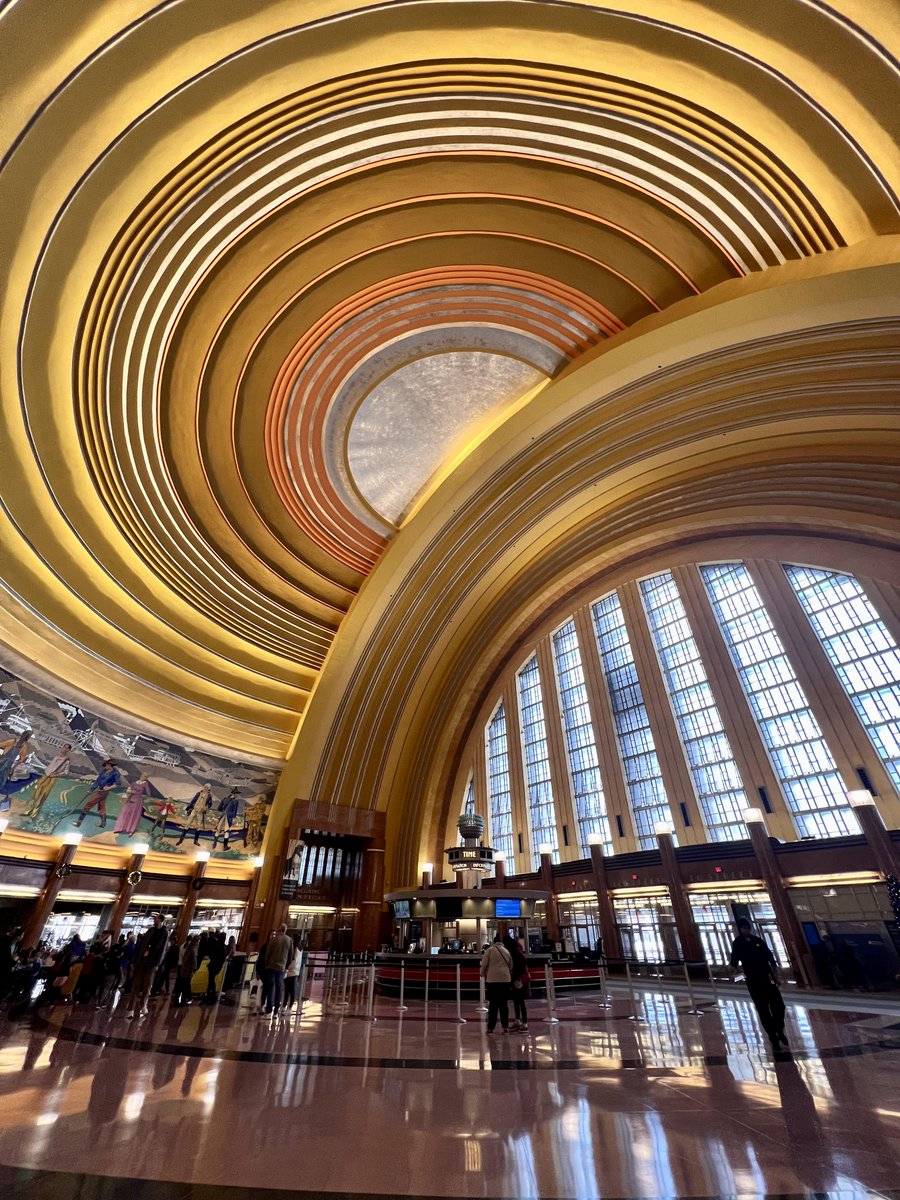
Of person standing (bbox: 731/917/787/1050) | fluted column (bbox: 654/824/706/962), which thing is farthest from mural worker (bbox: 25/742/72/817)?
fluted column (bbox: 654/824/706/962)

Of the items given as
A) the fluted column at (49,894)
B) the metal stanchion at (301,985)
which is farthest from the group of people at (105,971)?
the metal stanchion at (301,985)

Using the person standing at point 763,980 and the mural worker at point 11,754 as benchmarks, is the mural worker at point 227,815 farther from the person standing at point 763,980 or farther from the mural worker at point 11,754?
the person standing at point 763,980

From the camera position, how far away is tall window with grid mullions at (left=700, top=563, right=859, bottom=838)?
15195mm

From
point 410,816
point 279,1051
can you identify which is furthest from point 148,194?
point 410,816

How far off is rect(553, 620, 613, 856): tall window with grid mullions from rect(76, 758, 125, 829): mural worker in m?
15.9

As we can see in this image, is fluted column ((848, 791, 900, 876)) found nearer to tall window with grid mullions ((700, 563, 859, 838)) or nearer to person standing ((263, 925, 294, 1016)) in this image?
tall window with grid mullions ((700, 563, 859, 838))

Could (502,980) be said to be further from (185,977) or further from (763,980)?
(185,977)

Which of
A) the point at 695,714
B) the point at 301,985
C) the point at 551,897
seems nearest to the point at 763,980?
the point at 301,985

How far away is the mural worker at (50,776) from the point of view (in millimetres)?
9506

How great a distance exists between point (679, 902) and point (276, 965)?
13.7 meters

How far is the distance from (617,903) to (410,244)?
63.4ft

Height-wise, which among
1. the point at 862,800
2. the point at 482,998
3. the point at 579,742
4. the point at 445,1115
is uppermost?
the point at 579,742

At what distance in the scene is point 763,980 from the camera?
466 cm

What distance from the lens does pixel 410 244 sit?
7.66 metres
